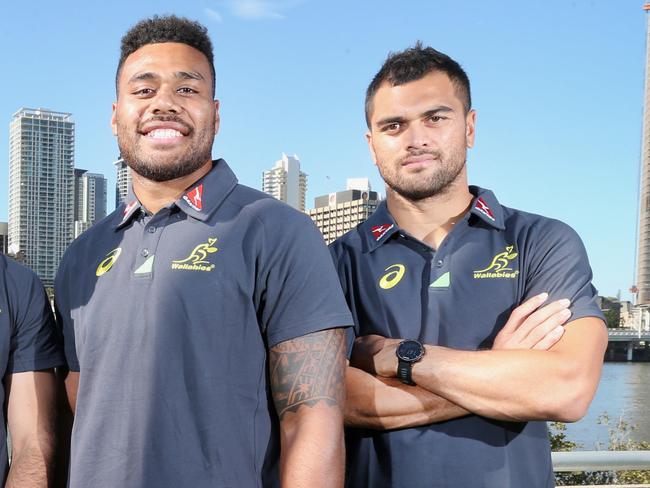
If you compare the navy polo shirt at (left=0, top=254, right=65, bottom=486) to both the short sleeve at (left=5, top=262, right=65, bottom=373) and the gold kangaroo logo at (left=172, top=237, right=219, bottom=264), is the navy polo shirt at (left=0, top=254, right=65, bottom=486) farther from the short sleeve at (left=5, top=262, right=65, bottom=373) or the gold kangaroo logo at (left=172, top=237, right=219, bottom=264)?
the gold kangaroo logo at (left=172, top=237, right=219, bottom=264)

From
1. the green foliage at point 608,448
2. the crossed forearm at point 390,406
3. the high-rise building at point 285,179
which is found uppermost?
the high-rise building at point 285,179

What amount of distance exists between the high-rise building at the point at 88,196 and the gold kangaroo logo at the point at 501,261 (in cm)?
8848

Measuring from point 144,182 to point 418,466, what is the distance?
119 centimetres

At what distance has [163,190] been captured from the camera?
2371 millimetres

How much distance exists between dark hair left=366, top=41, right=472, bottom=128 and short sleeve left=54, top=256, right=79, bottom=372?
3.77 ft

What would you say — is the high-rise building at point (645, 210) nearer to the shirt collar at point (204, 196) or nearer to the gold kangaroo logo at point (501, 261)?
the gold kangaroo logo at point (501, 261)

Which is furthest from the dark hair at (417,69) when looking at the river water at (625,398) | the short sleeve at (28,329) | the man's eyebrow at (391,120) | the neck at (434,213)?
the river water at (625,398)

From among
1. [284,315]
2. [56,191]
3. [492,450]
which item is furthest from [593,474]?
[56,191]

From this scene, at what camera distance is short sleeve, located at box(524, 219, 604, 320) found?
7.82 feet

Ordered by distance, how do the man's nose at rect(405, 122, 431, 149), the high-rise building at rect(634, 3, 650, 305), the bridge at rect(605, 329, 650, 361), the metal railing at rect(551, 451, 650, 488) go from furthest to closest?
1. the high-rise building at rect(634, 3, 650, 305)
2. the bridge at rect(605, 329, 650, 361)
3. the metal railing at rect(551, 451, 650, 488)
4. the man's nose at rect(405, 122, 431, 149)

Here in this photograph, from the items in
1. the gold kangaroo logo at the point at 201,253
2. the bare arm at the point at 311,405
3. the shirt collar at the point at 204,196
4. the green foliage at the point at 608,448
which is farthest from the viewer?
the green foliage at the point at 608,448

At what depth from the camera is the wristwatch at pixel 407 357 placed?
2.28 meters

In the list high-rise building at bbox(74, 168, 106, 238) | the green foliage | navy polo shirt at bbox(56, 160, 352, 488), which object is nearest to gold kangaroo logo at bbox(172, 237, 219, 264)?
navy polo shirt at bbox(56, 160, 352, 488)

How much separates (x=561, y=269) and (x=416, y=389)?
A: 1.95 feet
